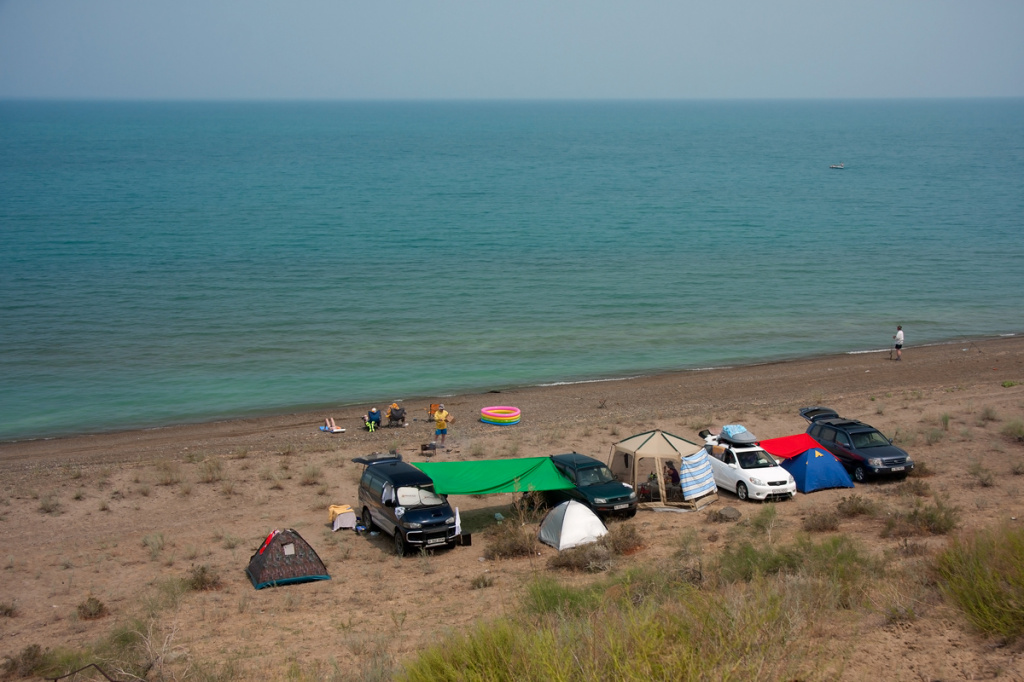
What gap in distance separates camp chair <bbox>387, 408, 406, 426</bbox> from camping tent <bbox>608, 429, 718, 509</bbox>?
10.4m

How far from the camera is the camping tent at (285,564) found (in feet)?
47.3

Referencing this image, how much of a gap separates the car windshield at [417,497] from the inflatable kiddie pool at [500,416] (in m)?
10.6

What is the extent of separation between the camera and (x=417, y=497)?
16672 mm

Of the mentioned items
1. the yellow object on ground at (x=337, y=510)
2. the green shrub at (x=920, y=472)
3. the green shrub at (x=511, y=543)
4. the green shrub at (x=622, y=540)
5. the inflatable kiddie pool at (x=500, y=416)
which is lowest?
the inflatable kiddie pool at (x=500, y=416)

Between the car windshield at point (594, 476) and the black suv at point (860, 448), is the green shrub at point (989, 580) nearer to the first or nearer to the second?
the car windshield at point (594, 476)

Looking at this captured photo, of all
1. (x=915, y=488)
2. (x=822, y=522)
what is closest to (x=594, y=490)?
(x=822, y=522)

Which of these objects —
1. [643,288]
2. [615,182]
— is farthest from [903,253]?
[615,182]

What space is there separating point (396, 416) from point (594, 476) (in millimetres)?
10909

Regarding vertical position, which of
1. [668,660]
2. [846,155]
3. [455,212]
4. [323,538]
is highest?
[846,155]

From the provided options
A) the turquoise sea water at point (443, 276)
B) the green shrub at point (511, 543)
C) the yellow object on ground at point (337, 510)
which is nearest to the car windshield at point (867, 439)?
the green shrub at point (511, 543)

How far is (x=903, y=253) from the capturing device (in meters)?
58.2

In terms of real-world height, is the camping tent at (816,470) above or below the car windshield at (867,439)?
below

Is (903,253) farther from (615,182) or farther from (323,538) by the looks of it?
(323,538)

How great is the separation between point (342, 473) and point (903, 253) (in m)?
50.9
